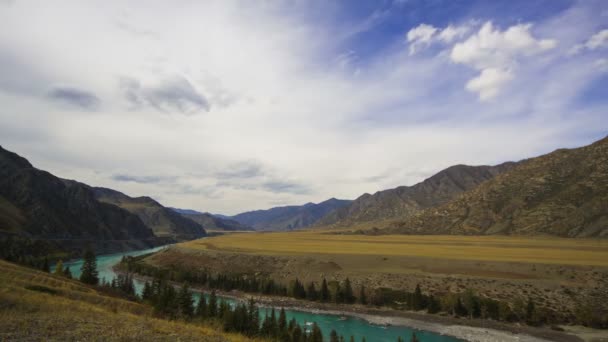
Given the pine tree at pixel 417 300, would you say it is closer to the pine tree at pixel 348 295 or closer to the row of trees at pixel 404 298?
the row of trees at pixel 404 298

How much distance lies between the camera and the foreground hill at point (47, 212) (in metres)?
140

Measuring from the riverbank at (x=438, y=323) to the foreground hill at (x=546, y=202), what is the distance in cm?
10468

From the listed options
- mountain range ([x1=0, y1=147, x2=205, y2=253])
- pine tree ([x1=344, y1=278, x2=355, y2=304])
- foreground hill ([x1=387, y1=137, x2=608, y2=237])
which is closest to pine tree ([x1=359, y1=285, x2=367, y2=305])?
pine tree ([x1=344, y1=278, x2=355, y2=304])

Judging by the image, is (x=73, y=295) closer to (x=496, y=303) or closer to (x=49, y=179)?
(x=496, y=303)

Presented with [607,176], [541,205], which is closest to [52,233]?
[541,205]

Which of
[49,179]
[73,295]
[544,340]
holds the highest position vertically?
[49,179]

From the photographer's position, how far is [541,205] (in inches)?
6083

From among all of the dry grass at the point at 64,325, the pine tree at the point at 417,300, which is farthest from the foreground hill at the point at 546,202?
the dry grass at the point at 64,325

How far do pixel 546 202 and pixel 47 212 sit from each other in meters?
233

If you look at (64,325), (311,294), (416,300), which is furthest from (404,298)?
(64,325)

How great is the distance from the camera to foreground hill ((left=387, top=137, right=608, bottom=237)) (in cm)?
13338

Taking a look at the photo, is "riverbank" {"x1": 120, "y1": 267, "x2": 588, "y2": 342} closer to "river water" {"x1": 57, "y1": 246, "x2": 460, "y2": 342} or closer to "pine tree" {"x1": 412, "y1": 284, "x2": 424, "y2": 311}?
"river water" {"x1": 57, "y1": 246, "x2": 460, "y2": 342}

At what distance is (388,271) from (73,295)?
223 feet

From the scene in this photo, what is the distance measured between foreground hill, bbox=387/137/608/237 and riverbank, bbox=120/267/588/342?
105 metres
